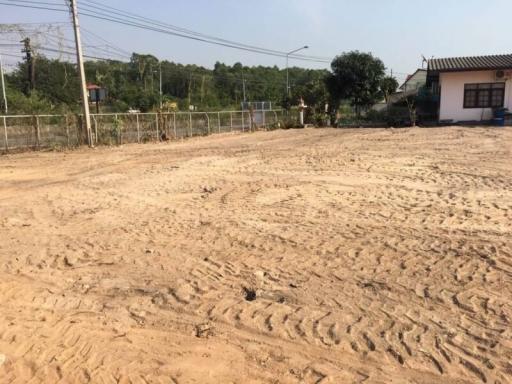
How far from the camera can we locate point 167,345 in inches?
150

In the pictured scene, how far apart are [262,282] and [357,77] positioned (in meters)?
33.6

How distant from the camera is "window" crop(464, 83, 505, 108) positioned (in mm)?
28656

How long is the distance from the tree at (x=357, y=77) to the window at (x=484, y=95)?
8.54m

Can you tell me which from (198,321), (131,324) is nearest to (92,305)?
(131,324)

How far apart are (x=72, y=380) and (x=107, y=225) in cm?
418

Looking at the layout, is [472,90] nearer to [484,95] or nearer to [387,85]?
[484,95]

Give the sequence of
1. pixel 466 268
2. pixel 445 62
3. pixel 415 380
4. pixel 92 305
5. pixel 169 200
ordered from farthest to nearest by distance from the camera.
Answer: pixel 445 62, pixel 169 200, pixel 466 268, pixel 92 305, pixel 415 380

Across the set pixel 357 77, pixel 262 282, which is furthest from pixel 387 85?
pixel 262 282

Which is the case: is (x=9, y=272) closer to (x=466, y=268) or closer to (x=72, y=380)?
(x=72, y=380)

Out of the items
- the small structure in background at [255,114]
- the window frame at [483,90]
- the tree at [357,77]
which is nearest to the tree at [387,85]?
the tree at [357,77]

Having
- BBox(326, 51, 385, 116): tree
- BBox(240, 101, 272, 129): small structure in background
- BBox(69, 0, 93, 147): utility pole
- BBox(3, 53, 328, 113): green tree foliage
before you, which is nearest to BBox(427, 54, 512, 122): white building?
BBox(326, 51, 385, 116): tree

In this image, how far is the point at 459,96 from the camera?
29.1 m

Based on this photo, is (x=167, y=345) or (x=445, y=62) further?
(x=445, y=62)

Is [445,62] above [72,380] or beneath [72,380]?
above
